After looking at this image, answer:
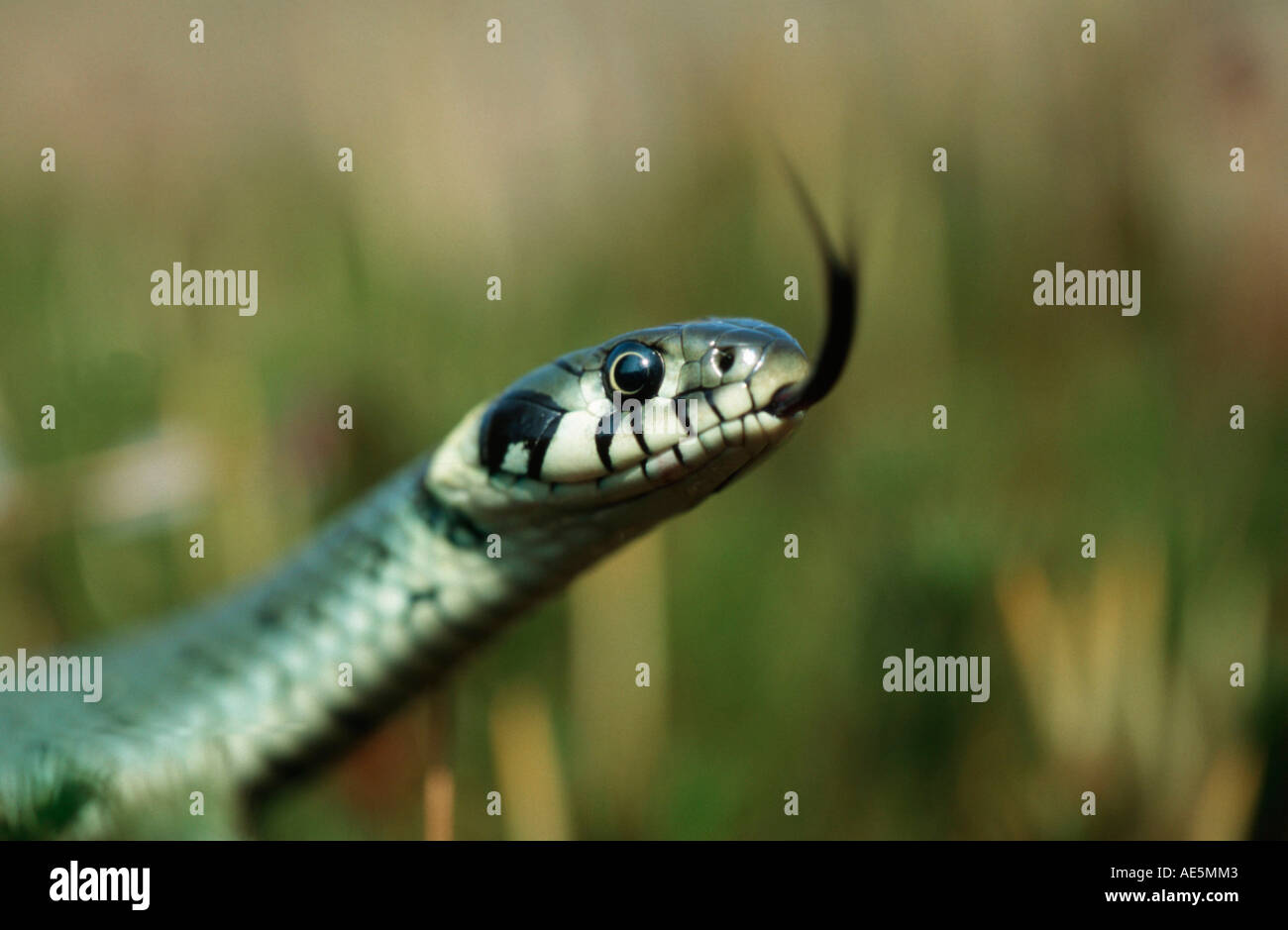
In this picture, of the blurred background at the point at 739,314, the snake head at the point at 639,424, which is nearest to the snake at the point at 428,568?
the snake head at the point at 639,424

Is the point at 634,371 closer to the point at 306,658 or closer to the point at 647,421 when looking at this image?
the point at 647,421

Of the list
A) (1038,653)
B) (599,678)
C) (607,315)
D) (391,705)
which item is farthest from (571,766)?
(607,315)

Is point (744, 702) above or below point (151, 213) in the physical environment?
below

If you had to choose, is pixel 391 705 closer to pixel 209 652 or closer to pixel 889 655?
pixel 209 652

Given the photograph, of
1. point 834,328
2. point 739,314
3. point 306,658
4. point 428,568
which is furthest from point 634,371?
point 739,314

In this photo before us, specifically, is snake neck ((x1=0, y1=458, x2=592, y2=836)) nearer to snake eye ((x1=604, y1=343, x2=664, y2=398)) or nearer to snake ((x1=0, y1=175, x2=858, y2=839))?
snake ((x1=0, y1=175, x2=858, y2=839))

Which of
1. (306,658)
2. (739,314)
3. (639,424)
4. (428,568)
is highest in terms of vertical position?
(739,314)

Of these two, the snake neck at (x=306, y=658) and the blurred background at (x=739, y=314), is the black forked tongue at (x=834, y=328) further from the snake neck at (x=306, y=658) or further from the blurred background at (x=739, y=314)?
the blurred background at (x=739, y=314)
